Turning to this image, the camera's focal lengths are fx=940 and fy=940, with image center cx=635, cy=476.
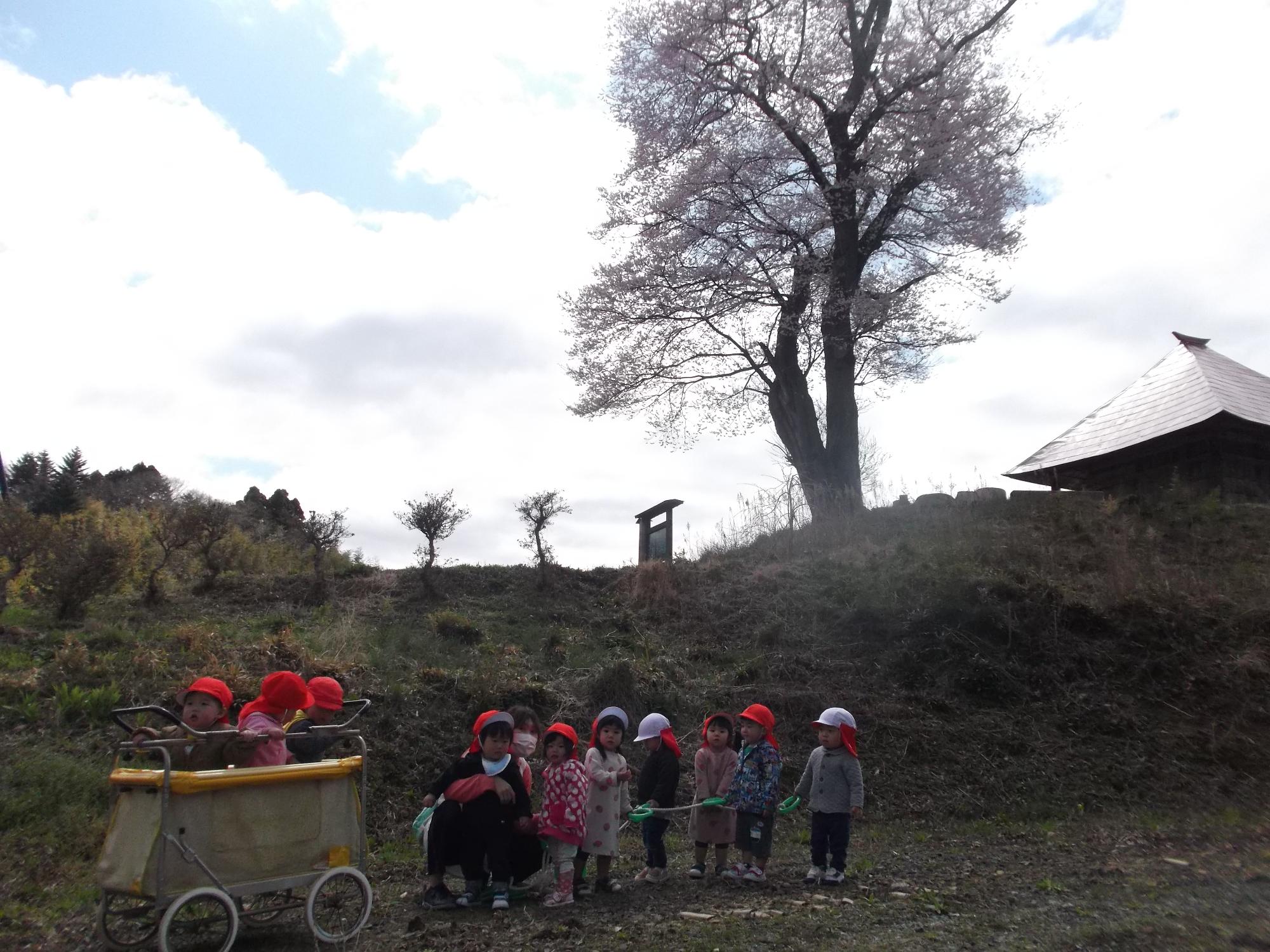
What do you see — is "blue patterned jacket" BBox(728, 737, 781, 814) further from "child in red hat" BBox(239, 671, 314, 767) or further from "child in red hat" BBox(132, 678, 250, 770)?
"child in red hat" BBox(132, 678, 250, 770)

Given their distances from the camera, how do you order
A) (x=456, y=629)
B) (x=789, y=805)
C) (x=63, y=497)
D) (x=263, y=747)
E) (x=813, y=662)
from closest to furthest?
(x=263, y=747) → (x=789, y=805) → (x=813, y=662) → (x=456, y=629) → (x=63, y=497)

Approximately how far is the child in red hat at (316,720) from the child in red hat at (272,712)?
0.45 ft

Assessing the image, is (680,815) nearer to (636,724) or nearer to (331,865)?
(636,724)

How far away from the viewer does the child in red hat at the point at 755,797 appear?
6.29 metres

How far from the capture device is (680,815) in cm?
815

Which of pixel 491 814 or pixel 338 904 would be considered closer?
pixel 338 904

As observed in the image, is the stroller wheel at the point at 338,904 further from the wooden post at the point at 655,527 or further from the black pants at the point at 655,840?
the wooden post at the point at 655,527

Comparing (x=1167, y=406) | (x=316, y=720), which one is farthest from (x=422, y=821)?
(x=1167, y=406)

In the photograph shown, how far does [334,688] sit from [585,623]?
5.97 meters

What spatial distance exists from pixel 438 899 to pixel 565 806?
0.91 metres

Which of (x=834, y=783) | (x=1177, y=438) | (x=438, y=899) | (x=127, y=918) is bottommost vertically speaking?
(x=438, y=899)

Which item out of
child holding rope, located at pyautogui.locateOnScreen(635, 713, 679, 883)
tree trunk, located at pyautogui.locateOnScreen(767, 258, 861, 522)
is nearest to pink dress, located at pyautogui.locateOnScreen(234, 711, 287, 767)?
child holding rope, located at pyautogui.locateOnScreen(635, 713, 679, 883)

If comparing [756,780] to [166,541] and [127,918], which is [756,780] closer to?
[127,918]

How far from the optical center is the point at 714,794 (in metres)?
6.68
